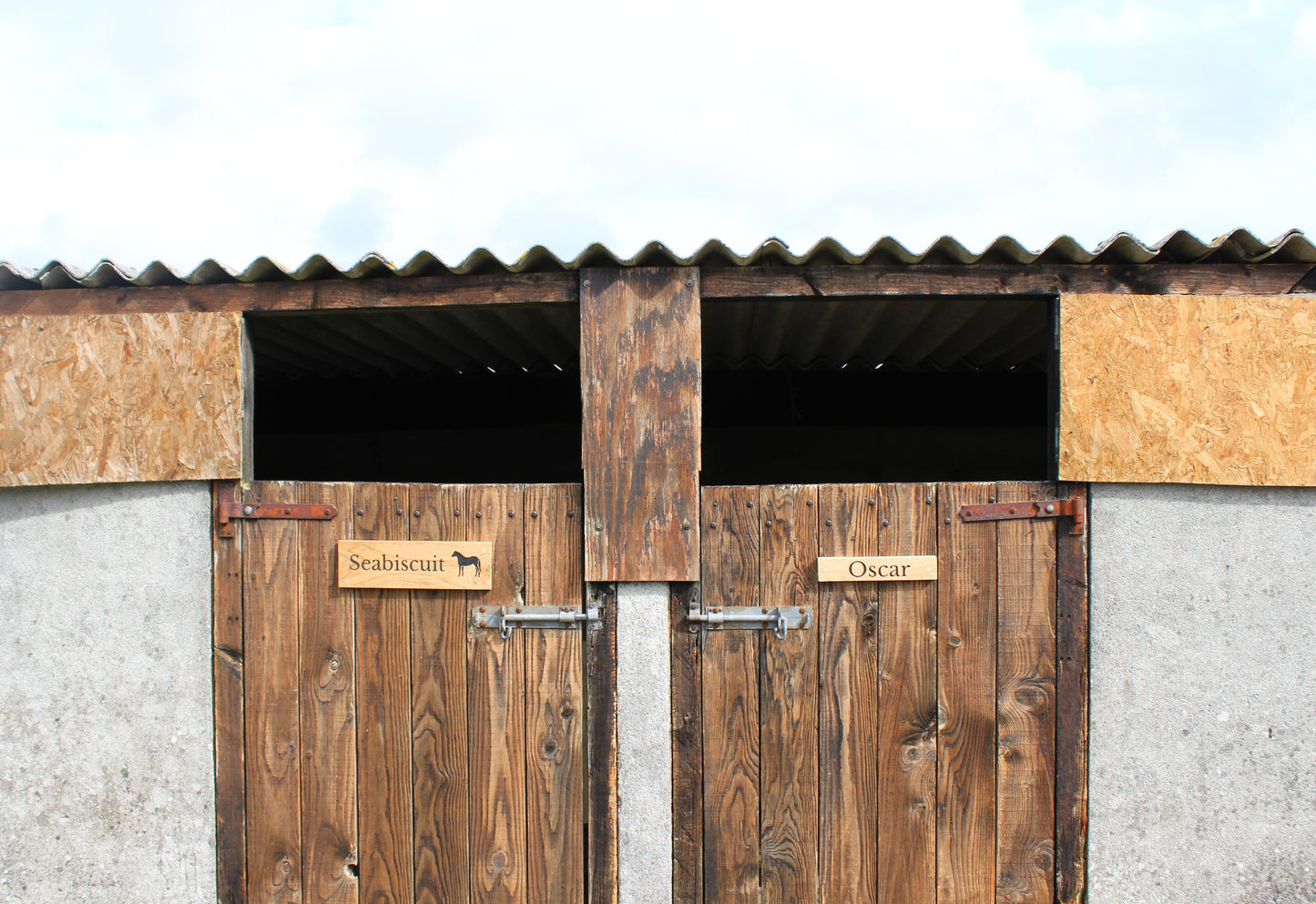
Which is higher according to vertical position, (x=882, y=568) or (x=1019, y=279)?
(x=1019, y=279)

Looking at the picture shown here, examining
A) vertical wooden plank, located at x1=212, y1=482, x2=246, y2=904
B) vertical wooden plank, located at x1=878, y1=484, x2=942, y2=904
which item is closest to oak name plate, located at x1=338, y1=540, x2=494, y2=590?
vertical wooden plank, located at x1=212, y1=482, x2=246, y2=904

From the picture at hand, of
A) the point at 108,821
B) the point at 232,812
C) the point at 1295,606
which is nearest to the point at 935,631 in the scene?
the point at 1295,606

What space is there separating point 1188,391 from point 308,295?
11.4 ft

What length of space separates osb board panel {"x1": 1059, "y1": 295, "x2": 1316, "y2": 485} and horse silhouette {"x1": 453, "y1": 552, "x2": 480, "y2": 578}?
2329mm

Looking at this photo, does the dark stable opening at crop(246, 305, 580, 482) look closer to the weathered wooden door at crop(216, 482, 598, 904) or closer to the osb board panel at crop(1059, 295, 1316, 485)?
the weathered wooden door at crop(216, 482, 598, 904)

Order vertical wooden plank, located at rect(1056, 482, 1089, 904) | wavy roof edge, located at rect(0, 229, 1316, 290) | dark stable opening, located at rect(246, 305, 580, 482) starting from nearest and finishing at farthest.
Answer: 1. wavy roof edge, located at rect(0, 229, 1316, 290)
2. vertical wooden plank, located at rect(1056, 482, 1089, 904)
3. dark stable opening, located at rect(246, 305, 580, 482)

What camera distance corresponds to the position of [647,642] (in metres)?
2.72

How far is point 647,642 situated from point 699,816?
72 centimetres

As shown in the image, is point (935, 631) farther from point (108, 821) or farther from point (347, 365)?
point (347, 365)

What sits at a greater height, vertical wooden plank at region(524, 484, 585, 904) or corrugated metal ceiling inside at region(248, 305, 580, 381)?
corrugated metal ceiling inside at region(248, 305, 580, 381)

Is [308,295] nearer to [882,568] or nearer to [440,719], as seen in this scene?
[440,719]

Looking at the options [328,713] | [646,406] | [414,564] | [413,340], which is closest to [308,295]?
[413,340]

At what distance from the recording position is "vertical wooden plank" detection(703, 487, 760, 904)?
107 inches

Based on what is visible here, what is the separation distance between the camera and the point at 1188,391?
2.68 metres
